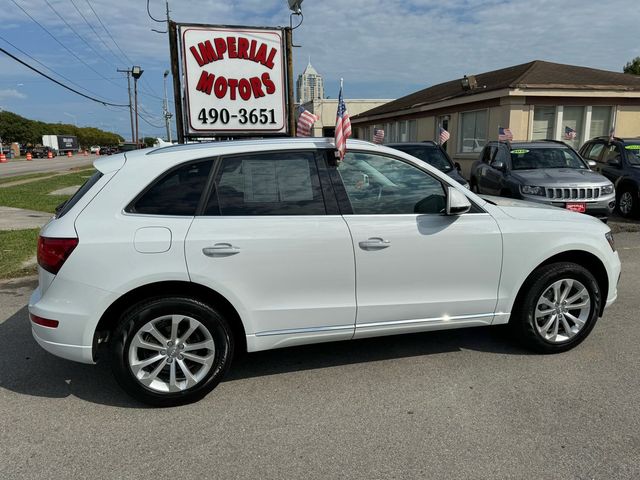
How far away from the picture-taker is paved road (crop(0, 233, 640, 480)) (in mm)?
2635

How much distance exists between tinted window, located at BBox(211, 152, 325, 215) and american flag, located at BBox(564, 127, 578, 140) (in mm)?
15937

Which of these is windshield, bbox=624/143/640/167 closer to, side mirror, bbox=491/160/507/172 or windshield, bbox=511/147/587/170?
windshield, bbox=511/147/587/170

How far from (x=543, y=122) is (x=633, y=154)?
7.57 m

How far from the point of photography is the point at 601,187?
8562 mm

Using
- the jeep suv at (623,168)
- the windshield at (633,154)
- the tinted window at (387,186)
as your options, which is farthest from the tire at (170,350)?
the windshield at (633,154)

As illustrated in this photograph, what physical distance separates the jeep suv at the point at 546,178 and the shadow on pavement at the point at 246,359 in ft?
16.3

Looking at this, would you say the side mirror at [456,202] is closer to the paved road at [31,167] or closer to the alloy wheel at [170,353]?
the alloy wheel at [170,353]

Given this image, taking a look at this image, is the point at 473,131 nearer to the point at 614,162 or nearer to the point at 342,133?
the point at 614,162

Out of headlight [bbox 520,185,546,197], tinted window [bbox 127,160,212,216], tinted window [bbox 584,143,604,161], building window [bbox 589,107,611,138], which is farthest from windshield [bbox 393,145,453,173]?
building window [bbox 589,107,611,138]

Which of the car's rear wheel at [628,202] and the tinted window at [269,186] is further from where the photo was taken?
the car's rear wheel at [628,202]

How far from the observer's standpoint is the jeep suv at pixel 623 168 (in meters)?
10.2

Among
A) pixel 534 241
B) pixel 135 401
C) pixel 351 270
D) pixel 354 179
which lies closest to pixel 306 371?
pixel 351 270

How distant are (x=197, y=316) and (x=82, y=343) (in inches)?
28.6

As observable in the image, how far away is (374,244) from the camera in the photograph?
338cm
